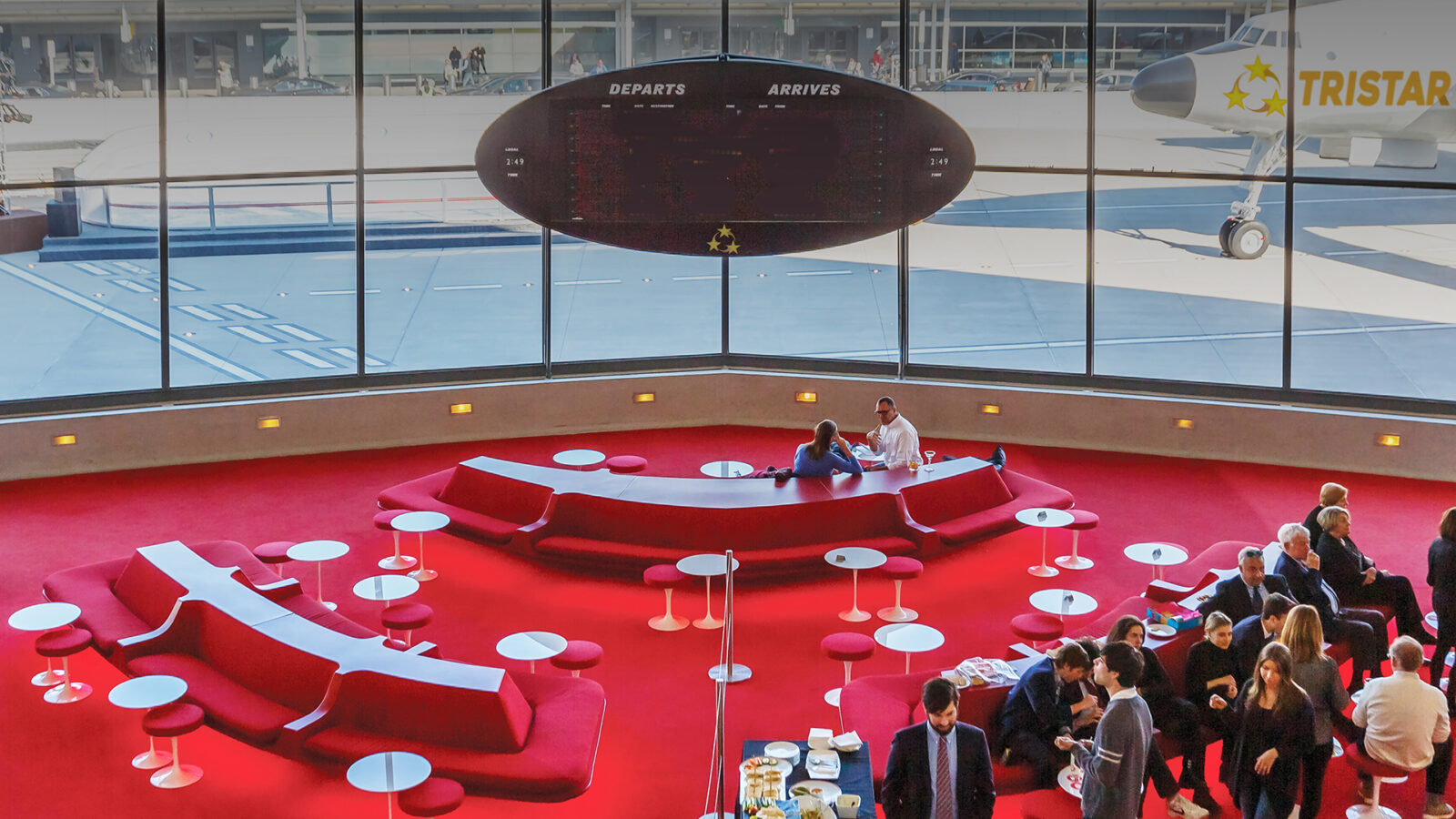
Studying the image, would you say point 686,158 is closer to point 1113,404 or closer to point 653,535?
point 653,535

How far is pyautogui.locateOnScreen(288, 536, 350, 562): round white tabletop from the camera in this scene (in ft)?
28.2

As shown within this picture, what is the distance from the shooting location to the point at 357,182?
486 inches

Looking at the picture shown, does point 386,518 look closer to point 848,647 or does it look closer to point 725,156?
point 725,156

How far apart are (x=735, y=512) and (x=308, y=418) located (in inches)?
210

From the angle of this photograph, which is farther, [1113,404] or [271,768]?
[1113,404]

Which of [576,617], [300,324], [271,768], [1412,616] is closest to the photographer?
[271,768]

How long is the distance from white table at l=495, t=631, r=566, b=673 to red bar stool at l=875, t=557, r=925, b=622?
2466 mm

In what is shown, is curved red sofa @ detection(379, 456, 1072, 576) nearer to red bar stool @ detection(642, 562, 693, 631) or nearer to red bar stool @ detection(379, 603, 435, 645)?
red bar stool @ detection(642, 562, 693, 631)

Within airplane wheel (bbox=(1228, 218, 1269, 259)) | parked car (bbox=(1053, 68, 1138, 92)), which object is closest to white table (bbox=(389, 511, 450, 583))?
airplane wheel (bbox=(1228, 218, 1269, 259))

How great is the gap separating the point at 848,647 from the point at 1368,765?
2.74 meters

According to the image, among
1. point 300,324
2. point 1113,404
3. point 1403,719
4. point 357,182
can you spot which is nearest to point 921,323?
point 300,324

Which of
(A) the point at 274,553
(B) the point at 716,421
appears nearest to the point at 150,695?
(A) the point at 274,553

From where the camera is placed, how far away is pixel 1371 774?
603 centimetres

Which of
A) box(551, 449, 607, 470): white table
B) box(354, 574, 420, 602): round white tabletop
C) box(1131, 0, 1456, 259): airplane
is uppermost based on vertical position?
box(1131, 0, 1456, 259): airplane
